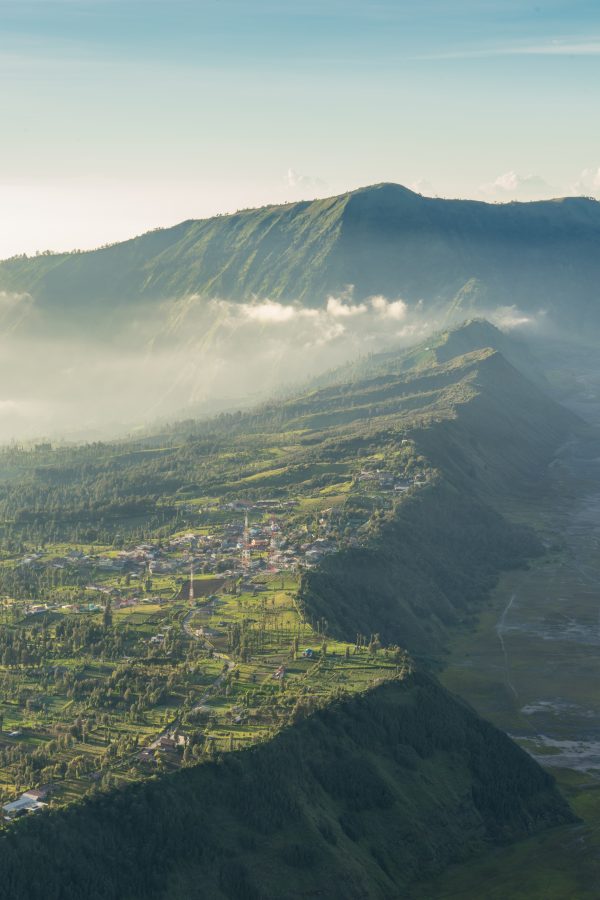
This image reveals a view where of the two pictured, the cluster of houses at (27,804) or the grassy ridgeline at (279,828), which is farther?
the cluster of houses at (27,804)

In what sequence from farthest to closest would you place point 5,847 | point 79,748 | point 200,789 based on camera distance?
point 79,748 → point 200,789 → point 5,847

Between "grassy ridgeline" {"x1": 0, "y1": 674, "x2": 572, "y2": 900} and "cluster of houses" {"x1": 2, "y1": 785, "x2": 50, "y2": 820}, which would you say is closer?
"grassy ridgeline" {"x1": 0, "y1": 674, "x2": 572, "y2": 900}

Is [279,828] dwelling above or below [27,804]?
below

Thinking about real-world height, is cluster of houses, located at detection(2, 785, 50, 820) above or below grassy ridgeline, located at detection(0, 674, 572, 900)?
above

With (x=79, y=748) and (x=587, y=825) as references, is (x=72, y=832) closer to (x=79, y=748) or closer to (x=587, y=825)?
(x=79, y=748)

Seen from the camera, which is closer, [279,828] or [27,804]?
[27,804]

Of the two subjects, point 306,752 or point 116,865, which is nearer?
point 116,865

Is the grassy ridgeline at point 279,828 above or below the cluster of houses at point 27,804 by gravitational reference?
below

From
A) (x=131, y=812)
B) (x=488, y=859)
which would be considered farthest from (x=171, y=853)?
(x=488, y=859)
